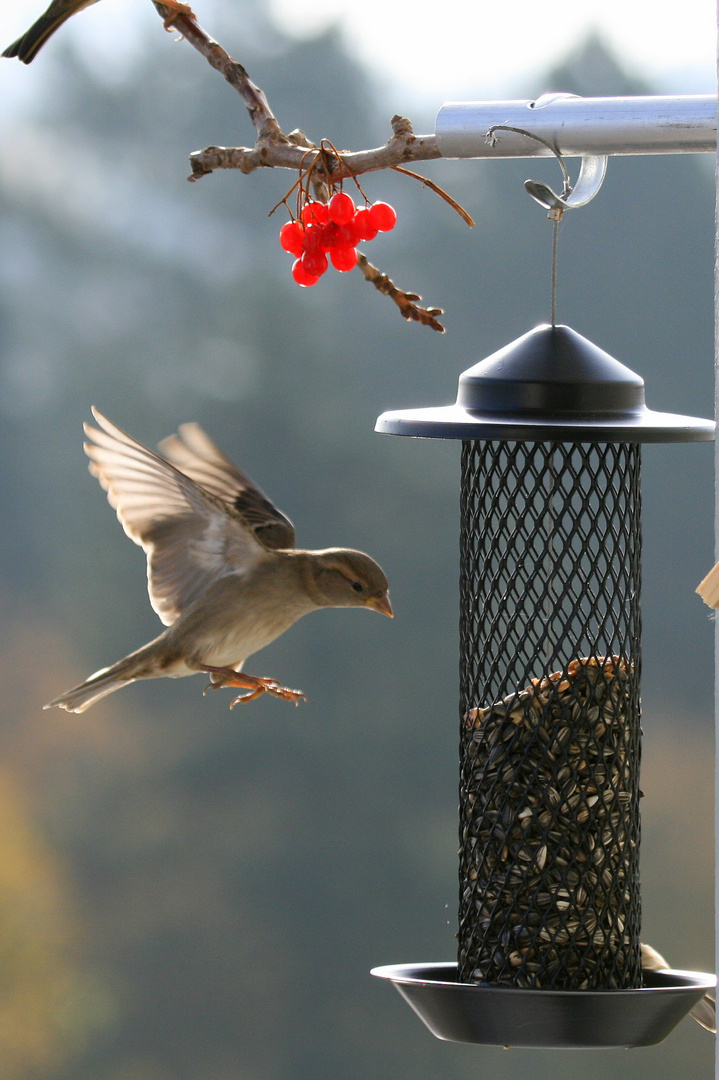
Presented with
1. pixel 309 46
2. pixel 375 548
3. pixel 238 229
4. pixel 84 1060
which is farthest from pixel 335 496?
pixel 84 1060

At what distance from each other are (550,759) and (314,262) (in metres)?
0.77

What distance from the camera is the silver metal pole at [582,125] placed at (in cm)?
161

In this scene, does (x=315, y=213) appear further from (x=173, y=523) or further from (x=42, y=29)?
(x=173, y=523)

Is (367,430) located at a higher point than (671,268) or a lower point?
lower

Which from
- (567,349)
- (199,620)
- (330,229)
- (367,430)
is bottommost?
(199,620)

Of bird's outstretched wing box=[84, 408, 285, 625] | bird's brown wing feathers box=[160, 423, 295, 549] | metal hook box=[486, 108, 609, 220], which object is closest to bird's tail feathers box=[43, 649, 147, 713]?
bird's outstretched wing box=[84, 408, 285, 625]

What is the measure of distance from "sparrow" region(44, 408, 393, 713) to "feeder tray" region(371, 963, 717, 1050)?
1006 mm

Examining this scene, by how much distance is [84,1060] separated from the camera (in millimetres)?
9344

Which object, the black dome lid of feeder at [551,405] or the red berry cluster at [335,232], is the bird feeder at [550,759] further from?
the red berry cluster at [335,232]

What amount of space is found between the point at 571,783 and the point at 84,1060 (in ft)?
27.0

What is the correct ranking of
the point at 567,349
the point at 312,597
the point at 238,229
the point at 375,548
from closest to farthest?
the point at 567,349 → the point at 312,597 → the point at 375,548 → the point at 238,229

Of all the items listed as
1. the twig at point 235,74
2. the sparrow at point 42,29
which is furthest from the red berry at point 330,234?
the sparrow at point 42,29

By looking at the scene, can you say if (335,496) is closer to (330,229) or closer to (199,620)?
(199,620)

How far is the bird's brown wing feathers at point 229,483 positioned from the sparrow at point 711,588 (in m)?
1.83
